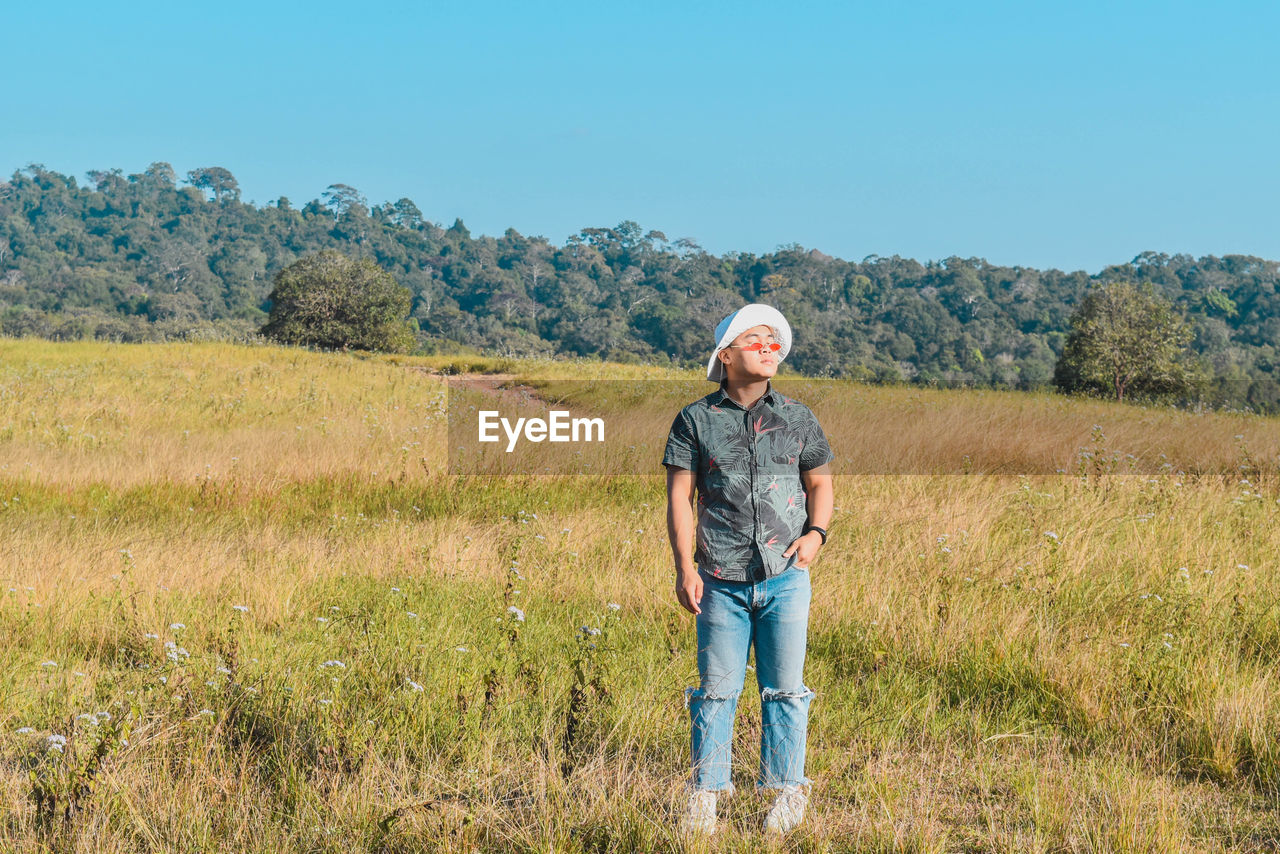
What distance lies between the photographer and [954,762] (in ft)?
11.1

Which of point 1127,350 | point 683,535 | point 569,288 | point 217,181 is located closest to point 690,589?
point 683,535

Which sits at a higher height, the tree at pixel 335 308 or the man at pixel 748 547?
the tree at pixel 335 308

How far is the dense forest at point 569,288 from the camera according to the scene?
203 feet

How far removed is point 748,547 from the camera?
9.16ft

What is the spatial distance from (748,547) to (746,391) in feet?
1.77

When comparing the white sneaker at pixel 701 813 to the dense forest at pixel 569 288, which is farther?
the dense forest at pixel 569 288

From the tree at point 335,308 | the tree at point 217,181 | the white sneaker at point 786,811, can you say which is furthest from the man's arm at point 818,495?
the tree at point 217,181

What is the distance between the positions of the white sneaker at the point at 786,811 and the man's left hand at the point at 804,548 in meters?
0.75

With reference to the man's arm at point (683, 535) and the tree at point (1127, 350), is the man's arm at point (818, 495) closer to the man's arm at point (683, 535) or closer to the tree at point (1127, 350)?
the man's arm at point (683, 535)

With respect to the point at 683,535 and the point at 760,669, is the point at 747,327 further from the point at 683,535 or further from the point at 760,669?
the point at 760,669

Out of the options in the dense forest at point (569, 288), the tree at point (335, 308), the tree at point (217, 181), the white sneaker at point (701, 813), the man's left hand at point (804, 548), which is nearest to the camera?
the white sneaker at point (701, 813)

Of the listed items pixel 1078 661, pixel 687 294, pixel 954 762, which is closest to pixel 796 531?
pixel 954 762

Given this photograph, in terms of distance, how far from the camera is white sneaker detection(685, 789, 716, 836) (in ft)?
8.84

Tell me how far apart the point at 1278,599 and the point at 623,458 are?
6993 millimetres
